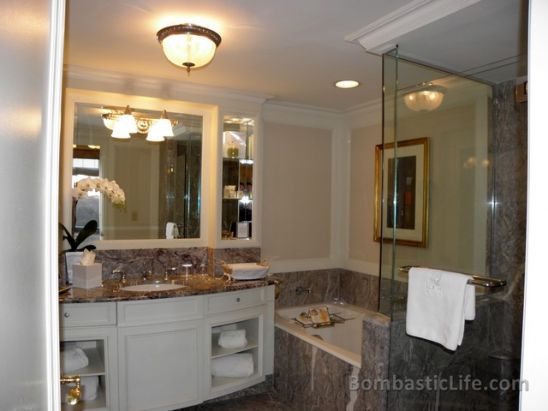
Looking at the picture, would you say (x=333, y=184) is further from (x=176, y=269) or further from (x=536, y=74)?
(x=536, y=74)

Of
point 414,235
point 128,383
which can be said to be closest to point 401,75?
point 414,235

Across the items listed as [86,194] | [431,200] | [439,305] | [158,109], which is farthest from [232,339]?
[158,109]

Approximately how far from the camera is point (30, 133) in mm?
577

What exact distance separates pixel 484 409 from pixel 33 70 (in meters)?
2.94

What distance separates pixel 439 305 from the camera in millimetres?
2002

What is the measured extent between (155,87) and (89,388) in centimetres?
219

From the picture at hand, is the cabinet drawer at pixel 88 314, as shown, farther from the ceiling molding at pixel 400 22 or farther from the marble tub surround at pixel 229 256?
the ceiling molding at pixel 400 22

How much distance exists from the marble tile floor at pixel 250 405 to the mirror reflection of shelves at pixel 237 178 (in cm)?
129

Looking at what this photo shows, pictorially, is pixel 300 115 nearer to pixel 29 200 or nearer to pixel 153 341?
pixel 153 341

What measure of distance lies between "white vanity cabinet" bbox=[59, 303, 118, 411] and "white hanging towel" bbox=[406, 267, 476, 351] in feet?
6.00

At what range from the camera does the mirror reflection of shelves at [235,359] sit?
2999 millimetres

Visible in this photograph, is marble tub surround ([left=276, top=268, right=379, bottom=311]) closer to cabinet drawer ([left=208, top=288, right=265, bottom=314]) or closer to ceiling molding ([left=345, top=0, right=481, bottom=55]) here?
cabinet drawer ([left=208, top=288, right=265, bottom=314])

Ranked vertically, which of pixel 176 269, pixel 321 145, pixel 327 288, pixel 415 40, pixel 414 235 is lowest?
pixel 327 288

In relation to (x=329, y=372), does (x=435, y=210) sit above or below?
above
